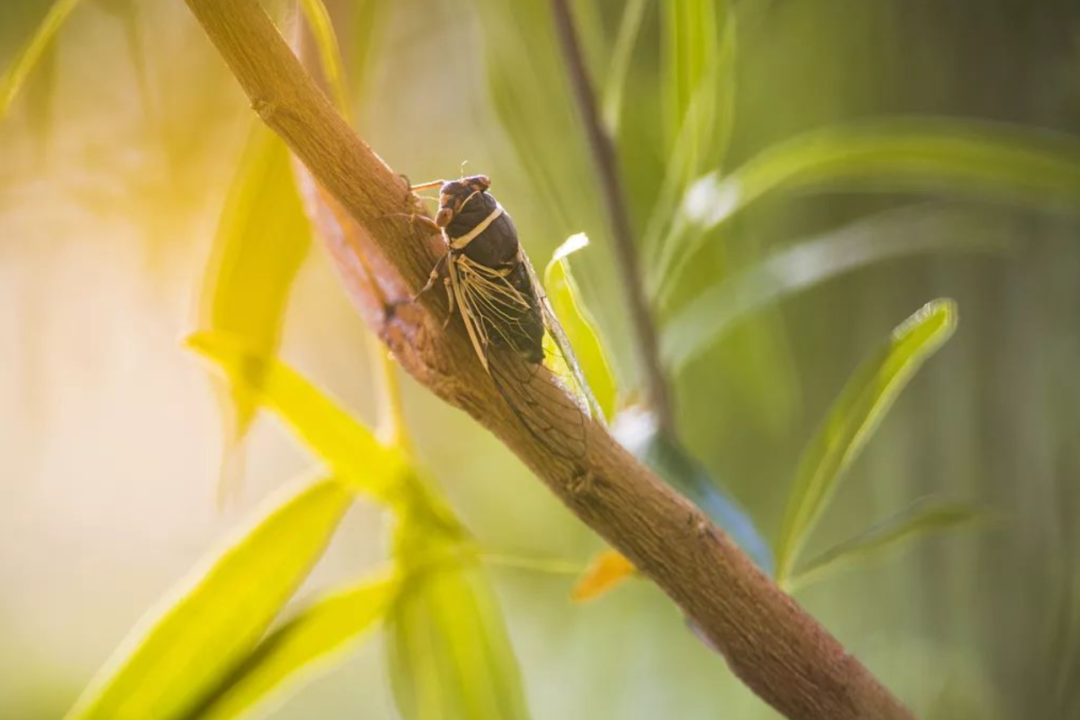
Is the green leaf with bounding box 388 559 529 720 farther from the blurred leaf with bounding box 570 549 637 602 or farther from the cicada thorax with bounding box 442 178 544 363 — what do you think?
the cicada thorax with bounding box 442 178 544 363

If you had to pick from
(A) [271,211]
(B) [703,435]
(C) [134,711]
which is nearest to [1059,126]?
(B) [703,435]

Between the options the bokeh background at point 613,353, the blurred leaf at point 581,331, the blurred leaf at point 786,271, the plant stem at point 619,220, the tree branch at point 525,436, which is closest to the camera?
the tree branch at point 525,436

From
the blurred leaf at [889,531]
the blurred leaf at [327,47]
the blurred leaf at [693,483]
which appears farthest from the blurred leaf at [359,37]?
the blurred leaf at [889,531]

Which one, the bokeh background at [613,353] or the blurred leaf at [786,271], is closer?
the blurred leaf at [786,271]

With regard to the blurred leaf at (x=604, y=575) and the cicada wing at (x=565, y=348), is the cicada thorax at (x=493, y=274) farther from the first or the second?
the blurred leaf at (x=604, y=575)

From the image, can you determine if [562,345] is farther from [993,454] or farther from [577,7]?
[993,454]

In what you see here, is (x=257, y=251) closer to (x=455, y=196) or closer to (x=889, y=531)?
(x=455, y=196)

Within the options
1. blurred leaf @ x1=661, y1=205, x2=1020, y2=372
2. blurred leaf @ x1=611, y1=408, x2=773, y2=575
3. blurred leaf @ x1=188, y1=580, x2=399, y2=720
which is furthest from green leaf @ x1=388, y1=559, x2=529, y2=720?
blurred leaf @ x1=661, y1=205, x2=1020, y2=372

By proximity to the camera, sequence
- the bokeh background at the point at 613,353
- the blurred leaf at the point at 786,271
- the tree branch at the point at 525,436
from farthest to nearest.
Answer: the bokeh background at the point at 613,353 < the blurred leaf at the point at 786,271 < the tree branch at the point at 525,436
